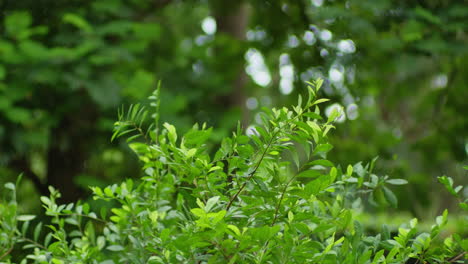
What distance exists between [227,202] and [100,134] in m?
3.15

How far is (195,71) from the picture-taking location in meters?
4.36

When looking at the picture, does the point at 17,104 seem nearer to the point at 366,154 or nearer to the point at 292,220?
the point at 366,154

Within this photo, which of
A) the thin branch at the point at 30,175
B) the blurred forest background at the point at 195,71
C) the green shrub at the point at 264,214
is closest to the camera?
the green shrub at the point at 264,214

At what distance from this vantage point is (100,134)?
154 inches

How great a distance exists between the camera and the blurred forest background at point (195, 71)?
3098mm

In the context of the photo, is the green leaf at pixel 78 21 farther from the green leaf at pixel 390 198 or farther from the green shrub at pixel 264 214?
the green leaf at pixel 390 198

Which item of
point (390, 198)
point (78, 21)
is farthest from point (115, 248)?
point (78, 21)

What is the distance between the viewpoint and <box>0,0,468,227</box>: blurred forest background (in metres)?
3.10

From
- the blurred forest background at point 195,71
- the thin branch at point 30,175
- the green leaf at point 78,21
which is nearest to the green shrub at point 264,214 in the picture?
the blurred forest background at point 195,71

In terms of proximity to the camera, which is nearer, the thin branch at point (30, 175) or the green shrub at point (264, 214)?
the green shrub at point (264, 214)

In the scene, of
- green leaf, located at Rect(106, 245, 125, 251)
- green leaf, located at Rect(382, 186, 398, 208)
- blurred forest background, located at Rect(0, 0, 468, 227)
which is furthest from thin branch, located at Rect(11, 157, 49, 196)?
green leaf, located at Rect(382, 186, 398, 208)

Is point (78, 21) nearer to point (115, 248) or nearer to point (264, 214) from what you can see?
point (115, 248)

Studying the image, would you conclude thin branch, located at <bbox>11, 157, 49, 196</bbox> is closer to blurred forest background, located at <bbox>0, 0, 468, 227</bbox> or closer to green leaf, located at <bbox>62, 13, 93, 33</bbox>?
blurred forest background, located at <bbox>0, 0, 468, 227</bbox>

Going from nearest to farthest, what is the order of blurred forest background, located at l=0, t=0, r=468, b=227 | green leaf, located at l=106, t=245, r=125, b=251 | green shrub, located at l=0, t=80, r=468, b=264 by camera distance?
green shrub, located at l=0, t=80, r=468, b=264, green leaf, located at l=106, t=245, r=125, b=251, blurred forest background, located at l=0, t=0, r=468, b=227
